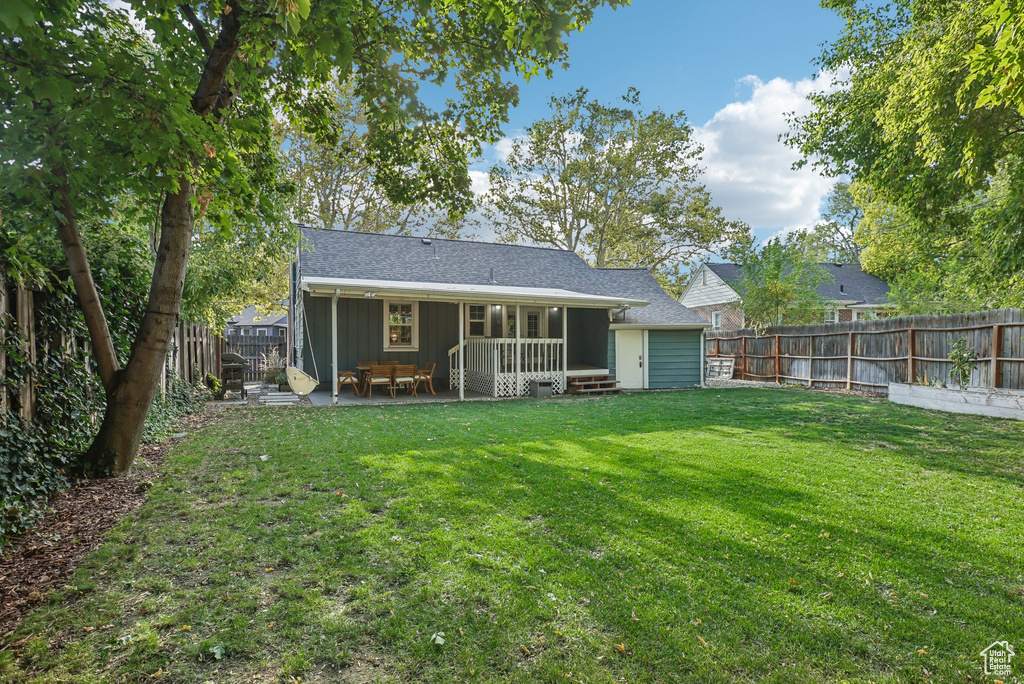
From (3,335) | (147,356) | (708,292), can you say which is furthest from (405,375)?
(708,292)

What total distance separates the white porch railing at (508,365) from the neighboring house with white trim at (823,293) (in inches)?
587

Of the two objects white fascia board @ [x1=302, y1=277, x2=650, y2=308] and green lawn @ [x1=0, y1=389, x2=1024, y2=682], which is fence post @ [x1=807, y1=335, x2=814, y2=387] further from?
green lawn @ [x1=0, y1=389, x2=1024, y2=682]

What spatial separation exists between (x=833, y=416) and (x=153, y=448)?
438 inches

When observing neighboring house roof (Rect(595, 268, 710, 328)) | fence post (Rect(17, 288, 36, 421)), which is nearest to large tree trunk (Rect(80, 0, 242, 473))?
fence post (Rect(17, 288, 36, 421))

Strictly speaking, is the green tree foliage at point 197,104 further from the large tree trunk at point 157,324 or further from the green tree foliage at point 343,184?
the green tree foliage at point 343,184

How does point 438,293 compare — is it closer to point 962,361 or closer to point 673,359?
point 673,359

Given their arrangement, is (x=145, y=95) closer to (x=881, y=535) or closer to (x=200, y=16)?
(x=200, y=16)

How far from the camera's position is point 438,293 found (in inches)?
439

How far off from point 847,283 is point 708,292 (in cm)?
825

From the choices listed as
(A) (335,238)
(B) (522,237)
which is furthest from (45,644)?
(B) (522,237)

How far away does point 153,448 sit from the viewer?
20.0 ft

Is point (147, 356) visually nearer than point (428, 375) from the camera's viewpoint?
Yes

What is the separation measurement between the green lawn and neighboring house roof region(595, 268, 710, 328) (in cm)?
904

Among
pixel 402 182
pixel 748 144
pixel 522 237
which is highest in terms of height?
pixel 748 144
